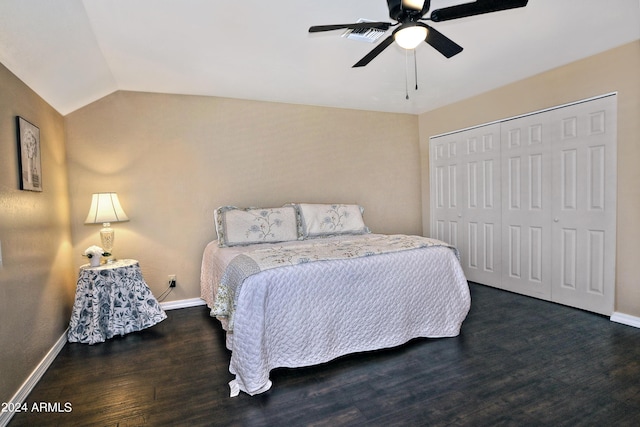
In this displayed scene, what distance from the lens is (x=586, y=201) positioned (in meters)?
3.02

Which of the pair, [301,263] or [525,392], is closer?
[525,392]

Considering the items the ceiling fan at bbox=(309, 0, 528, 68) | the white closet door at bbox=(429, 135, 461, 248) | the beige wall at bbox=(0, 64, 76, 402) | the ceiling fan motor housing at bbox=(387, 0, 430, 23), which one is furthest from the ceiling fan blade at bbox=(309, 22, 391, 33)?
the white closet door at bbox=(429, 135, 461, 248)

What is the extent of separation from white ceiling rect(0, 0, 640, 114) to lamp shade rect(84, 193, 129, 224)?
0.85m

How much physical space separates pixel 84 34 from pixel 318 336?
8.12 ft

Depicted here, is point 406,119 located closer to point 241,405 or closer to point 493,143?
point 493,143

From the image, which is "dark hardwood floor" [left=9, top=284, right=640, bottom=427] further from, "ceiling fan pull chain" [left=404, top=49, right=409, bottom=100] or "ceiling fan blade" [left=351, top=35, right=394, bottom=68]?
"ceiling fan pull chain" [left=404, top=49, right=409, bottom=100]

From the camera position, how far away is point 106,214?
297 cm

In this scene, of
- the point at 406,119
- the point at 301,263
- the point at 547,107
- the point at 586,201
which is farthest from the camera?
the point at 406,119

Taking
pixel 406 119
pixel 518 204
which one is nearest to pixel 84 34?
pixel 406 119

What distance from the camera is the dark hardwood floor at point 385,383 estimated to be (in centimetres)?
171

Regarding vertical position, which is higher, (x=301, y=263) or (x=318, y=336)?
(x=301, y=263)

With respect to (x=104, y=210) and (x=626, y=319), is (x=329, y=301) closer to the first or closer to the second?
(x=104, y=210)

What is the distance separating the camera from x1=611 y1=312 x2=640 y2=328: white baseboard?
271 cm

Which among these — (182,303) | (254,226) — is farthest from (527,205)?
(182,303)
